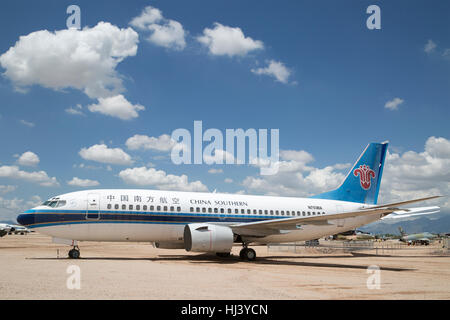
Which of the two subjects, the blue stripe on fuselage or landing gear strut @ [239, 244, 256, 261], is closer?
the blue stripe on fuselage

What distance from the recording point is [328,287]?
12.6 metres

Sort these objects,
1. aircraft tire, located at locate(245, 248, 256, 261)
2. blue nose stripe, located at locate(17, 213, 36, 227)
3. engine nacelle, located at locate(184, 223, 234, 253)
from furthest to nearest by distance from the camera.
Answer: aircraft tire, located at locate(245, 248, 256, 261)
engine nacelle, located at locate(184, 223, 234, 253)
blue nose stripe, located at locate(17, 213, 36, 227)

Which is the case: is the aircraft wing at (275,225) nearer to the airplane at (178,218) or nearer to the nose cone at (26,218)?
the airplane at (178,218)

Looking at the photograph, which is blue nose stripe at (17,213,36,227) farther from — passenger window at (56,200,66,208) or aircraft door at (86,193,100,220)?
aircraft door at (86,193,100,220)

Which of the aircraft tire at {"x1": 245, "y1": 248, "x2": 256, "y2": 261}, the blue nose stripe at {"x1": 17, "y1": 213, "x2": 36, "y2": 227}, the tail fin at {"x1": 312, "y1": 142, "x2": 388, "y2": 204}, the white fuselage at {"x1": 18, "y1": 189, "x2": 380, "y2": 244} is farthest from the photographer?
the tail fin at {"x1": 312, "y1": 142, "x2": 388, "y2": 204}

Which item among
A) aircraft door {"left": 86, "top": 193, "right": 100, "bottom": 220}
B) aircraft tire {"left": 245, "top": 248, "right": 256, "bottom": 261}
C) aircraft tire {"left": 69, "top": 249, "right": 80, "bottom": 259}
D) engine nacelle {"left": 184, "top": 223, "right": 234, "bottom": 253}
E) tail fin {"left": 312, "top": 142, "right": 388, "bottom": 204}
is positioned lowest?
aircraft tire {"left": 245, "top": 248, "right": 256, "bottom": 261}

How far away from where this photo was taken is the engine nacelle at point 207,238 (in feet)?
69.5

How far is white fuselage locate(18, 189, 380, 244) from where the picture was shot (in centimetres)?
2084

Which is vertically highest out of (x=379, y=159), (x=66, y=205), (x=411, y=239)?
(x=379, y=159)

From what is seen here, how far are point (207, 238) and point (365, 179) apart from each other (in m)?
16.3

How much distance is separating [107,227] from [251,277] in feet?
33.4

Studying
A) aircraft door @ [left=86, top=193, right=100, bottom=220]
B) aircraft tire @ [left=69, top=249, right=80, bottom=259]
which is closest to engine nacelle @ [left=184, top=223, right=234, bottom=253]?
aircraft door @ [left=86, top=193, right=100, bottom=220]
